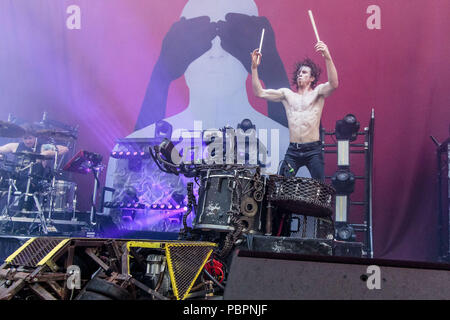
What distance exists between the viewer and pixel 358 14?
6.61 metres

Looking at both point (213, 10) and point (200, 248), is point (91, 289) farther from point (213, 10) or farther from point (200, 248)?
point (213, 10)

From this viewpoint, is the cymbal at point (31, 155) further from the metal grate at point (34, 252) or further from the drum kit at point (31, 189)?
the metal grate at point (34, 252)

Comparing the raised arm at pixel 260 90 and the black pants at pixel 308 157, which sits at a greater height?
the raised arm at pixel 260 90

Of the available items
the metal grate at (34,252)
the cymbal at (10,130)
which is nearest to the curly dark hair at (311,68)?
the cymbal at (10,130)

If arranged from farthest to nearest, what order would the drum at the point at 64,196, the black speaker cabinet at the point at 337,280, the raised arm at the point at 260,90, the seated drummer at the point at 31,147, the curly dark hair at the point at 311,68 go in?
the seated drummer at the point at 31,147 → the drum at the point at 64,196 → the curly dark hair at the point at 311,68 → the raised arm at the point at 260,90 → the black speaker cabinet at the point at 337,280

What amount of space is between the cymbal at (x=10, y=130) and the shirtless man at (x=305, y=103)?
12.8 ft

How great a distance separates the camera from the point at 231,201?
3.59 m

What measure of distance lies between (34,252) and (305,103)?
15.9 feet

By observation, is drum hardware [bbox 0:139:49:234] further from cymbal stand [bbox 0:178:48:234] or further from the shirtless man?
the shirtless man

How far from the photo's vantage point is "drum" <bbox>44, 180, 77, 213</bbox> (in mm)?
6734

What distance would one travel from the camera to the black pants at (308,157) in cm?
560

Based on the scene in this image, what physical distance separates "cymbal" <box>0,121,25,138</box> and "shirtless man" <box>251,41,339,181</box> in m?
3.90

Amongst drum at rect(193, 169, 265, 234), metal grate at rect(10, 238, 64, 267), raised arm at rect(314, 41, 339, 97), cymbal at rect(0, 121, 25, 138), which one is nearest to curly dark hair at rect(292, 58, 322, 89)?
raised arm at rect(314, 41, 339, 97)
